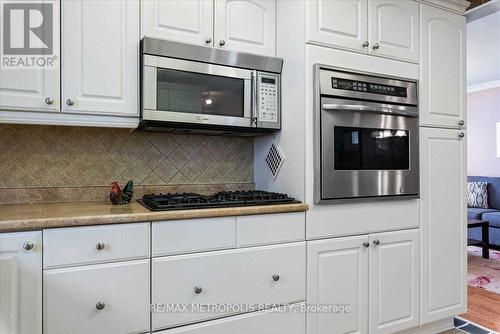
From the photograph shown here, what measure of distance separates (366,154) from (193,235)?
1107mm

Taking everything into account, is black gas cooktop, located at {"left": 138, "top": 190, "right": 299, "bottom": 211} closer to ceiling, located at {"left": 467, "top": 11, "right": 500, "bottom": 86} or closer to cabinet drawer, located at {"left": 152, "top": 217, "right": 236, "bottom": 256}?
cabinet drawer, located at {"left": 152, "top": 217, "right": 236, "bottom": 256}

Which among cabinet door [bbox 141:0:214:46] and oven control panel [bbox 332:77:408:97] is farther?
oven control panel [bbox 332:77:408:97]

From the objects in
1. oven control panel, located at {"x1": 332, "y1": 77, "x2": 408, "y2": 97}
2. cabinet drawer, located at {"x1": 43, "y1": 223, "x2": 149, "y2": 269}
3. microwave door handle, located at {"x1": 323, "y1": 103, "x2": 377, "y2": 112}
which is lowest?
cabinet drawer, located at {"x1": 43, "y1": 223, "x2": 149, "y2": 269}

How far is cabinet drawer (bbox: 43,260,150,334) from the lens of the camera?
1.31 m

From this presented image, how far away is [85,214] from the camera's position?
1.40 meters

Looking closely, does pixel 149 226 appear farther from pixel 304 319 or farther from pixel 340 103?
pixel 340 103

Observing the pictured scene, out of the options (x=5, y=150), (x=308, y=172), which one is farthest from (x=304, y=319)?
(x=5, y=150)

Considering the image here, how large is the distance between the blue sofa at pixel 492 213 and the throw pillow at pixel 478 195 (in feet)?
0.23

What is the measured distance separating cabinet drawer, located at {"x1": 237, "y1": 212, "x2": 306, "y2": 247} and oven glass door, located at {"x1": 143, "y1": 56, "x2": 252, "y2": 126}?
1.92 feet

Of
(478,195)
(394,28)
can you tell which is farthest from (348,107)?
(478,195)

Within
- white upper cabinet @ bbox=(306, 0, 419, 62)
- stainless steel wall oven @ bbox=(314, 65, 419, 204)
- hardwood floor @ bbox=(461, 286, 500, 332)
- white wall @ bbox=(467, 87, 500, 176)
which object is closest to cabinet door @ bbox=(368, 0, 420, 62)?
white upper cabinet @ bbox=(306, 0, 419, 62)

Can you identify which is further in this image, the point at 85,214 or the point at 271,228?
the point at 271,228

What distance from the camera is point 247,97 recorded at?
6.38 feet

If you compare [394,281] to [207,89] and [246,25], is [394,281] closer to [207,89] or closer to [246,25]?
[207,89]
